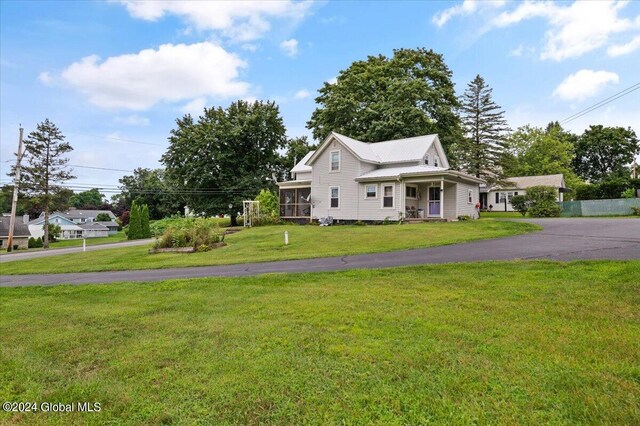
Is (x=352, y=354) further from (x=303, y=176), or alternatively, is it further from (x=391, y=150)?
(x=303, y=176)

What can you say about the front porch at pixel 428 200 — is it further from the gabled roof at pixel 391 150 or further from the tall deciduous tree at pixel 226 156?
the tall deciduous tree at pixel 226 156

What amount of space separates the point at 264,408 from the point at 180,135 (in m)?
43.0

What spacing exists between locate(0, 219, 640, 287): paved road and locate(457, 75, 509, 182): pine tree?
25664mm

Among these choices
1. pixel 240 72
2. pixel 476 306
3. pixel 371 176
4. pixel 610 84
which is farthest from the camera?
pixel 371 176

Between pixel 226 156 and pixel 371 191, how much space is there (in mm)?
20990

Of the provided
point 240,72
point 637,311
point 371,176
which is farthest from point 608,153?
point 637,311

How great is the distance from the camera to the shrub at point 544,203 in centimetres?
2594

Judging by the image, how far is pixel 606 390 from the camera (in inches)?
116

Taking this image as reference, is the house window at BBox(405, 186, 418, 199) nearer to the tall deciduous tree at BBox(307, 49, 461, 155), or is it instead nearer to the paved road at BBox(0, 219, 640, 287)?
the tall deciduous tree at BBox(307, 49, 461, 155)

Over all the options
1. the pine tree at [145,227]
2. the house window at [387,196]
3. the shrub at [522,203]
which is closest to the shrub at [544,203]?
the shrub at [522,203]

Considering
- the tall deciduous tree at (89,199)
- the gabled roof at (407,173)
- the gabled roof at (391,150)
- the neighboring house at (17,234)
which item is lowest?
the neighboring house at (17,234)

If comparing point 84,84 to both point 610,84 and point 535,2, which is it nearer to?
point 535,2

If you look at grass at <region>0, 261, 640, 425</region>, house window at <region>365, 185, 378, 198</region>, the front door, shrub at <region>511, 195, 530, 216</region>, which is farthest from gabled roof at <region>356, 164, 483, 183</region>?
grass at <region>0, 261, 640, 425</region>

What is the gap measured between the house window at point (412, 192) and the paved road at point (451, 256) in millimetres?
10732
